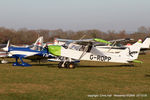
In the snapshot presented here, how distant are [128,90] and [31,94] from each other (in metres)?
3.05

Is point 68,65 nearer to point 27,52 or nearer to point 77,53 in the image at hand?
point 77,53

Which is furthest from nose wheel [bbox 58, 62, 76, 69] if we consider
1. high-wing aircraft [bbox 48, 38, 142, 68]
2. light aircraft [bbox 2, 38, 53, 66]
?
light aircraft [bbox 2, 38, 53, 66]

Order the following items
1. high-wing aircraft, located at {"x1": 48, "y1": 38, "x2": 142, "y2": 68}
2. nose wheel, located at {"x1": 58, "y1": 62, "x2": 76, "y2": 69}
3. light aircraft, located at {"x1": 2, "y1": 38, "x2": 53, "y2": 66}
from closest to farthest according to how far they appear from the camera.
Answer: nose wheel, located at {"x1": 58, "y1": 62, "x2": 76, "y2": 69}, high-wing aircraft, located at {"x1": 48, "y1": 38, "x2": 142, "y2": 68}, light aircraft, located at {"x1": 2, "y1": 38, "x2": 53, "y2": 66}

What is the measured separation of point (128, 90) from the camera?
27.7ft

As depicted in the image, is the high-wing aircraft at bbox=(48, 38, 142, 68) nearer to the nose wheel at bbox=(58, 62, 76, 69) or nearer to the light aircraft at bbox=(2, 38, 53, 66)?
the nose wheel at bbox=(58, 62, 76, 69)

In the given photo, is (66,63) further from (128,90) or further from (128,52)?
(128,90)

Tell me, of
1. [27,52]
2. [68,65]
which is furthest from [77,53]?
[27,52]

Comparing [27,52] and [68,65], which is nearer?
[68,65]

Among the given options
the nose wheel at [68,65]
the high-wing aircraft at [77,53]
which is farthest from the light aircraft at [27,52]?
the nose wheel at [68,65]

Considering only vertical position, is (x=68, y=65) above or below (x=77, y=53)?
below

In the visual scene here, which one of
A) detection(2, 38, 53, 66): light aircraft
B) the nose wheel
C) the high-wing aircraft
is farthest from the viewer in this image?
detection(2, 38, 53, 66): light aircraft


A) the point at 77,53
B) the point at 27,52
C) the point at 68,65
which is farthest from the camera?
the point at 27,52

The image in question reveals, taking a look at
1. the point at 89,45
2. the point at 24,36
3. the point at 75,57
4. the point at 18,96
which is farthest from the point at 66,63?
the point at 24,36

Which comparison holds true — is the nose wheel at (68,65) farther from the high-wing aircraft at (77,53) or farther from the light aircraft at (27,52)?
the light aircraft at (27,52)
